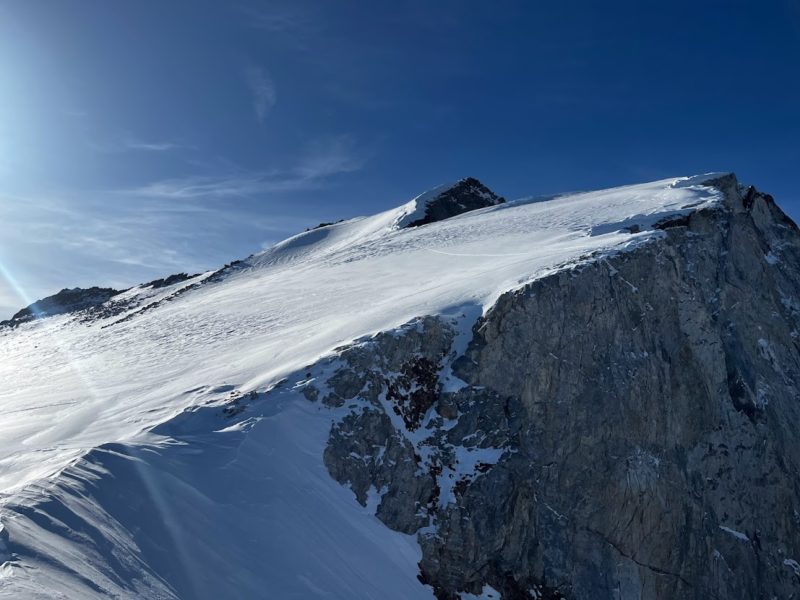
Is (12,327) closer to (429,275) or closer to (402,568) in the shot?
(429,275)

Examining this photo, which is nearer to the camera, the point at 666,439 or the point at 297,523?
the point at 297,523

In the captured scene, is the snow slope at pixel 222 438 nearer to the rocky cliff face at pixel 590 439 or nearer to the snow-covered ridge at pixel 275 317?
the snow-covered ridge at pixel 275 317

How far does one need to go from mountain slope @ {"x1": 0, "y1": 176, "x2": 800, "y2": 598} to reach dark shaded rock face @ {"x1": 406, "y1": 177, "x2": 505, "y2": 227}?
2450 cm

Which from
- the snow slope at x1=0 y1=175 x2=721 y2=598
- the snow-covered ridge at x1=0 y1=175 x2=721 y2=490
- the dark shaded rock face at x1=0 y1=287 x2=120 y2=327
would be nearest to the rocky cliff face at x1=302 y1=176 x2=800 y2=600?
the snow slope at x1=0 y1=175 x2=721 y2=598

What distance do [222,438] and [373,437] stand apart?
4.06 metres

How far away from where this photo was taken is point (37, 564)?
10234 millimetres

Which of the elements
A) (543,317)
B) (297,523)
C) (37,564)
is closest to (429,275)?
(543,317)

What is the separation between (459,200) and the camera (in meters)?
59.3

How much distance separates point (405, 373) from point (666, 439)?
30.0 ft

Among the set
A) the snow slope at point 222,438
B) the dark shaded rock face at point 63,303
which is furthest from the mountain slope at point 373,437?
the dark shaded rock face at point 63,303

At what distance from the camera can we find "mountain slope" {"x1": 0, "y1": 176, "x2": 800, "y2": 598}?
534 inches

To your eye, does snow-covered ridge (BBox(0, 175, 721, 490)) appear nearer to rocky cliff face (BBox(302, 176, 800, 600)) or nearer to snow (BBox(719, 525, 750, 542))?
rocky cliff face (BBox(302, 176, 800, 600))

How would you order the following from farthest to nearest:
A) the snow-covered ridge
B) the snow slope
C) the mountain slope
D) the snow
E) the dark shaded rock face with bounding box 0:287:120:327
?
the dark shaded rock face with bounding box 0:287:120:327, the snow, the snow-covered ridge, the mountain slope, the snow slope

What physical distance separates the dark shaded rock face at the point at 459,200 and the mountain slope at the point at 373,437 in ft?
80.4
